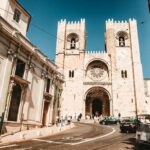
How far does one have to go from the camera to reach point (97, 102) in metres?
40.9

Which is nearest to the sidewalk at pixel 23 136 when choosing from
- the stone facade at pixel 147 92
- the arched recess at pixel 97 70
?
the arched recess at pixel 97 70

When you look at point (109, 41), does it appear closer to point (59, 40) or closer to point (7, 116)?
point (59, 40)

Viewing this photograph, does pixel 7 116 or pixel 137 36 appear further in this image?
pixel 137 36

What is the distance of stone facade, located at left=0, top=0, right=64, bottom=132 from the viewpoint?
13.5 m

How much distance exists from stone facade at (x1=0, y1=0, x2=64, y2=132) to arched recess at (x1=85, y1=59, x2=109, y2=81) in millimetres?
18857

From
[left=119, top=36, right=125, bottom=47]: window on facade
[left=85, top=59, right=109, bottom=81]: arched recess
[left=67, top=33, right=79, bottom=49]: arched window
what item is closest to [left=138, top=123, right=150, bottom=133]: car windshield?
[left=85, top=59, right=109, bottom=81]: arched recess

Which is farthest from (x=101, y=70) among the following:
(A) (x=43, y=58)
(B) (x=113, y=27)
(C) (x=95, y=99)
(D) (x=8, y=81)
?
(D) (x=8, y=81)

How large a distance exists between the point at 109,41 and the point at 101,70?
7.14m

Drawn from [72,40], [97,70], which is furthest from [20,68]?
[72,40]

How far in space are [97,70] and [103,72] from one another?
143 cm

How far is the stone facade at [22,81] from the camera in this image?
13.5 m

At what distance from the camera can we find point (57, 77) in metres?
23.0

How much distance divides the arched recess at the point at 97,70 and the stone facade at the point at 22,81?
18.9 metres

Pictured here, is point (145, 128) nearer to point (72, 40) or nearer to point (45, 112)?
point (45, 112)
